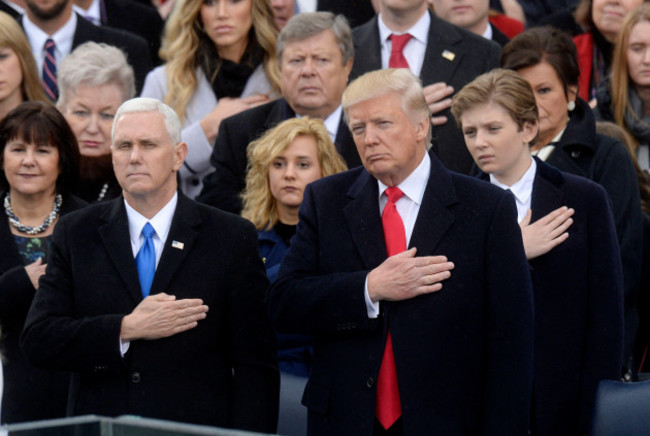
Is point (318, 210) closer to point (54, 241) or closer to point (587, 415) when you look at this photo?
point (54, 241)

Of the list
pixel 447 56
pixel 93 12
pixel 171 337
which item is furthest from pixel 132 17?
pixel 171 337

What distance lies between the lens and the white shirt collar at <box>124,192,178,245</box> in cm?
525

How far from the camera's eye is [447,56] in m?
7.26

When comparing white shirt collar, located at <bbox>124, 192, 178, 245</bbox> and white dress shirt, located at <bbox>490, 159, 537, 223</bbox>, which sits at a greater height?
white dress shirt, located at <bbox>490, 159, 537, 223</bbox>

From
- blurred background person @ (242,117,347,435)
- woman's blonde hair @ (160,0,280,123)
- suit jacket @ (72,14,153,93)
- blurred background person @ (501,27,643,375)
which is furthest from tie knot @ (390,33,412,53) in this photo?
suit jacket @ (72,14,153,93)

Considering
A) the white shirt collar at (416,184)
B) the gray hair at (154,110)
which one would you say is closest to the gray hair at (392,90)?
the white shirt collar at (416,184)

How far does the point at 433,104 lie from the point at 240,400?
96.1 inches

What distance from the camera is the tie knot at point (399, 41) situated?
736cm

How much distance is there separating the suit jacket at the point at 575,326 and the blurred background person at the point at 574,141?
62 centimetres

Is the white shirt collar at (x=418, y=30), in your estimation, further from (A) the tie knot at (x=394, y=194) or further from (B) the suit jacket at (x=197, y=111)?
(A) the tie knot at (x=394, y=194)

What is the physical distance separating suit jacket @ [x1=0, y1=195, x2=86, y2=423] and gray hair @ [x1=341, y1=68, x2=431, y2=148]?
5.75 ft

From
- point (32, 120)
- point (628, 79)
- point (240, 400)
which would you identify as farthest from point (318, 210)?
point (628, 79)

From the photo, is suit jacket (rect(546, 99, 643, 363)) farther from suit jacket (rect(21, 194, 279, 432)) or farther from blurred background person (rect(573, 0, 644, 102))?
blurred background person (rect(573, 0, 644, 102))

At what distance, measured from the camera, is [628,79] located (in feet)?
25.4
